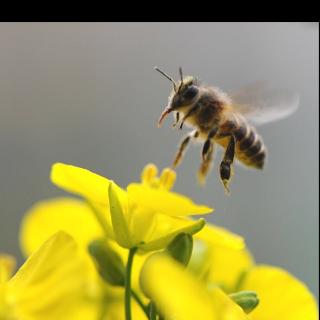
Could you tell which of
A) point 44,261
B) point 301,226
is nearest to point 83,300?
point 44,261

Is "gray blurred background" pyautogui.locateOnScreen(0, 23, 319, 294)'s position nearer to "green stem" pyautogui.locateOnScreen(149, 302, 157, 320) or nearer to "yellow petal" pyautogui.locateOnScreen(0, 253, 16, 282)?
"yellow petal" pyautogui.locateOnScreen(0, 253, 16, 282)

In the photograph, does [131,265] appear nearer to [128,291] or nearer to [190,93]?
[128,291]

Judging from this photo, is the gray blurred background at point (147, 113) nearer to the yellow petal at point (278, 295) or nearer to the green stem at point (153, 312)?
the yellow petal at point (278, 295)

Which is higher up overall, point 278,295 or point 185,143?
point 185,143

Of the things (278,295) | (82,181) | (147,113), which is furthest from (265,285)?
(147,113)

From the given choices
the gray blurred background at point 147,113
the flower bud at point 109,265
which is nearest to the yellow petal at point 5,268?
the flower bud at point 109,265

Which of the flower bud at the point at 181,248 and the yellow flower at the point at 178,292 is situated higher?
the yellow flower at the point at 178,292
